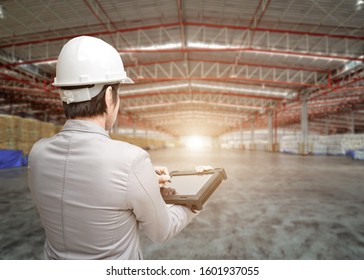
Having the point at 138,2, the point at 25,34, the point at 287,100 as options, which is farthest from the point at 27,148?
the point at 287,100

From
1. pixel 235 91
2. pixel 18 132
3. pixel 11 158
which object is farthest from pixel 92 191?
pixel 235 91

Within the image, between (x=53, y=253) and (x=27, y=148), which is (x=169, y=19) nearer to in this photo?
(x=27, y=148)

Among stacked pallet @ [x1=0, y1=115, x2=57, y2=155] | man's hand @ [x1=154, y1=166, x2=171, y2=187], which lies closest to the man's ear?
man's hand @ [x1=154, y1=166, x2=171, y2=187]

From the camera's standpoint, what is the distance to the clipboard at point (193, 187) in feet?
3.81

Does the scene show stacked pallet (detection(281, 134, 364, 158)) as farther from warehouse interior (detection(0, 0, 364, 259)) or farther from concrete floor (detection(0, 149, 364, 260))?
concrete floor (detection(0, 149, 364, 260))

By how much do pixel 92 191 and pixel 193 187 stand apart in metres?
0.61

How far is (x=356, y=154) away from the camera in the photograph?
47.9ft

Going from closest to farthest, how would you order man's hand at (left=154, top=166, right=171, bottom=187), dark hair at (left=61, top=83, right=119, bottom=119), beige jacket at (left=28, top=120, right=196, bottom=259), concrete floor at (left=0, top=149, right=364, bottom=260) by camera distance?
beige jacket at (left=28, top=120, right=196, bottom=259), dark hair at (left=61, top=83, right=119, bottom=119), man's hand at (left=154, top=166, right=171, bottom=187), concrete floor at (left=0, top=149, right=364, bottom=260)

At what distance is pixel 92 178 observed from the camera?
879 millimetres

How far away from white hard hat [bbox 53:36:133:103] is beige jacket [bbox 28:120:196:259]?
0.15 metres

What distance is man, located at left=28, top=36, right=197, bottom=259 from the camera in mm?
881

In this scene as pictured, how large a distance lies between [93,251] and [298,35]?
1359cm

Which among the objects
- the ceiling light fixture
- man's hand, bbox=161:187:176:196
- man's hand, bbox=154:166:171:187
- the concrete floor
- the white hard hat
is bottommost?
the concrete floor

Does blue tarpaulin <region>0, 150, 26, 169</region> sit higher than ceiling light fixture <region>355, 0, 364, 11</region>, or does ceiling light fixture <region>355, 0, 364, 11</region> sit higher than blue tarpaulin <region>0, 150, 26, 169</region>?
ceiling light fixture <region>355, 0, 364, 11</region>
